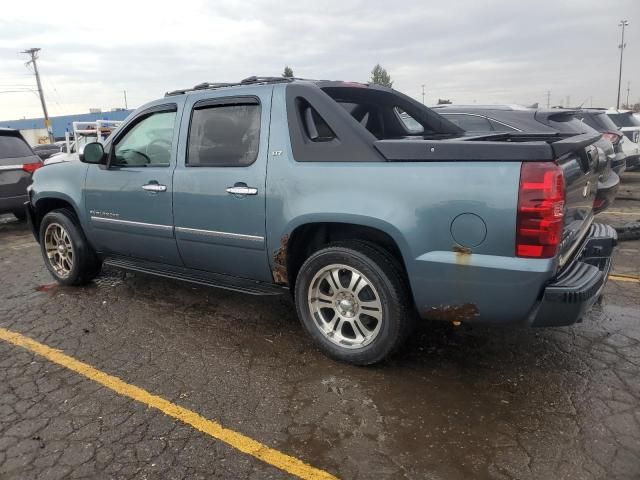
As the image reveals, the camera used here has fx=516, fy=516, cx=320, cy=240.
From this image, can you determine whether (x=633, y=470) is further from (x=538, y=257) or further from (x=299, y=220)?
(x=299, y=220)

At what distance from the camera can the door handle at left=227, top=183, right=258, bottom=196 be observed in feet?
11.5

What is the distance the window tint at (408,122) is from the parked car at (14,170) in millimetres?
6688

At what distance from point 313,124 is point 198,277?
61.9 inches

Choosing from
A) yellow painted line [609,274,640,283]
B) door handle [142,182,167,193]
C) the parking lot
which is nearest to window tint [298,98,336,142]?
door handle [142,182,167,193]

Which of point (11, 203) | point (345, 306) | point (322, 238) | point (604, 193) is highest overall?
point (322, 238)

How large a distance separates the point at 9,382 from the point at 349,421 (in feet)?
7.24

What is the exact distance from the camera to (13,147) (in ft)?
28.0

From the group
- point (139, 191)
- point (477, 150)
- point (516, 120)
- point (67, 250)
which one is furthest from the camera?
point (516, 120)

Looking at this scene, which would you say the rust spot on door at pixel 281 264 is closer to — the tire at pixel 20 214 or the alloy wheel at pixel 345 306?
the alloy wheel at pixel 345 306

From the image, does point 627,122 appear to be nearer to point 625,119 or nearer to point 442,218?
point 625,119

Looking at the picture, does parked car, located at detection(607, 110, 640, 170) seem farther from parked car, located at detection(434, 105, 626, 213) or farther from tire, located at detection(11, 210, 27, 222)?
tire, located at detection(11, 210, 27, 222)

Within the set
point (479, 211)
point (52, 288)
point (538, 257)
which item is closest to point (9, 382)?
point (52, 288)

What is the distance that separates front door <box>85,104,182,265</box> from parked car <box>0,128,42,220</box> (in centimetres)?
452

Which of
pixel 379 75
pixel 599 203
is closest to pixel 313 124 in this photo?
pixel 599 203
